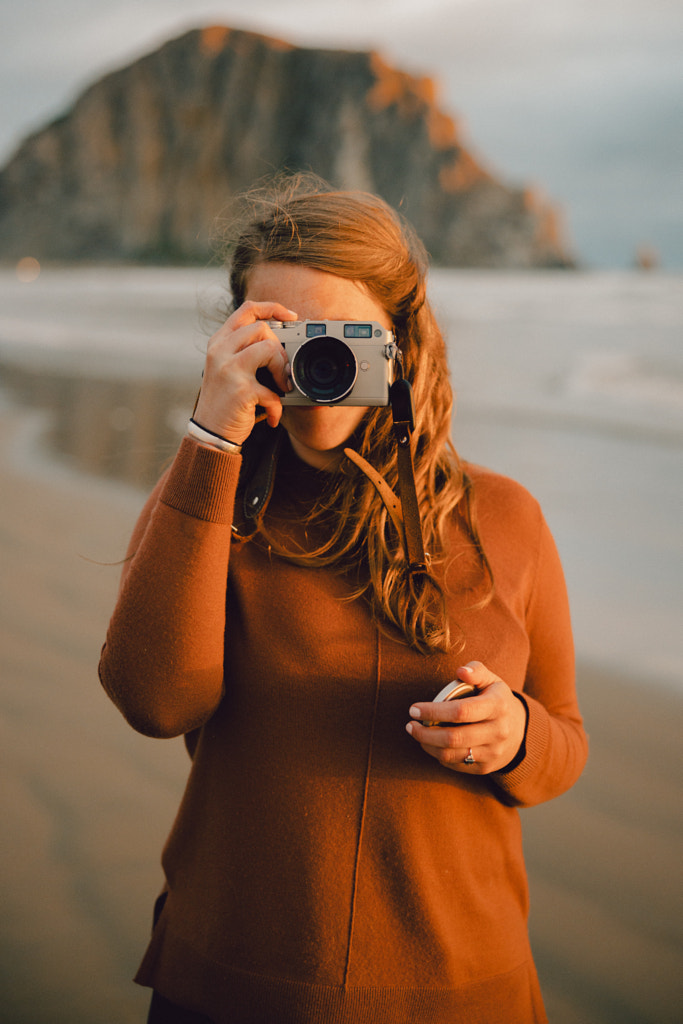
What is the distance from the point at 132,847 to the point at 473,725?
5.21ft

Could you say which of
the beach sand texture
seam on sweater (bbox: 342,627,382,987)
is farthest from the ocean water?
seam on sweater (bbox: 342,627,382,987)

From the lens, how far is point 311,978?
0.92 m

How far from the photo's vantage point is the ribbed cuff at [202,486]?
3.08 feet

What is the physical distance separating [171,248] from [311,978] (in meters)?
67.5

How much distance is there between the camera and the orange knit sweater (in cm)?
93

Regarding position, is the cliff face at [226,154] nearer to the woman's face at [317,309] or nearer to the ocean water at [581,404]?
the ocean water at [581,404]

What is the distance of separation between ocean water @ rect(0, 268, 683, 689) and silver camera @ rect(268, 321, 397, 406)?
0.37 metres

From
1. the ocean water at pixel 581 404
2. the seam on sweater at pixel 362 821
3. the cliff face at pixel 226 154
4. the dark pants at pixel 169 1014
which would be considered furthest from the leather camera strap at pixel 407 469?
the cliff face at pixel 226 154

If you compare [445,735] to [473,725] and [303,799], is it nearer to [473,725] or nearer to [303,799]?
[473,725]

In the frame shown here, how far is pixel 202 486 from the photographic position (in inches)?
37.2

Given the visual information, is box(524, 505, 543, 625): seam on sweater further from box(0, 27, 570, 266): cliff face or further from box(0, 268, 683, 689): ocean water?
box(0, 27, 570, 266): cliff face

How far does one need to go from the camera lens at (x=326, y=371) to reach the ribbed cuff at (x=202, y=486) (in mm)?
157

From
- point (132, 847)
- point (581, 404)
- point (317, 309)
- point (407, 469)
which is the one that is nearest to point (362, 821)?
point (407, 469)

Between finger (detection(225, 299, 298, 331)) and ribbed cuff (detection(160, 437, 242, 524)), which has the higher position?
finger (detection(225, 299, 298, 331))
